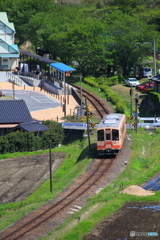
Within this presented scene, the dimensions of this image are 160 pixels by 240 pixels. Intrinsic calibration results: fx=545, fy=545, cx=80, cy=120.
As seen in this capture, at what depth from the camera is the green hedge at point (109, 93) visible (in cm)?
6106

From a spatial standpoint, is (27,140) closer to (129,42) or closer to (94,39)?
(94,39)

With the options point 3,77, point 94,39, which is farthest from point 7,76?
point 94,39

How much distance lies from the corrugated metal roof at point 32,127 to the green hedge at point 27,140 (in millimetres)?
479

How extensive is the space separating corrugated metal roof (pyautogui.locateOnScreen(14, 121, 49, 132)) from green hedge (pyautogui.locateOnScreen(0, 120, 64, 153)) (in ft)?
1.57

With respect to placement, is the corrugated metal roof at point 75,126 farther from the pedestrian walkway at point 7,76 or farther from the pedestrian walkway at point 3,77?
the pedestrian walkway at point 3,77

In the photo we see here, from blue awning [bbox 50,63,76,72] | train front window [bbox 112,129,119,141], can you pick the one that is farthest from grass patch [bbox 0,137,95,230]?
blue awning [bbox 50,63,76,72]

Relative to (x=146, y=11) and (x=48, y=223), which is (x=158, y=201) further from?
(x=146, y=11)

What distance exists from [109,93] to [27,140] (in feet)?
69.7

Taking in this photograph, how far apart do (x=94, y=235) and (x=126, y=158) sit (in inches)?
715

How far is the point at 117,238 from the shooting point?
1023 inches

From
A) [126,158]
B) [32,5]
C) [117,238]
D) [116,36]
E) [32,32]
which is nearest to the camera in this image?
[117,238]

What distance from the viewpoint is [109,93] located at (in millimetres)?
69750

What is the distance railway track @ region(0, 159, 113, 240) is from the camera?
29141 millimetres

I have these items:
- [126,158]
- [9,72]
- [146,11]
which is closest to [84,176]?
[126,158]
